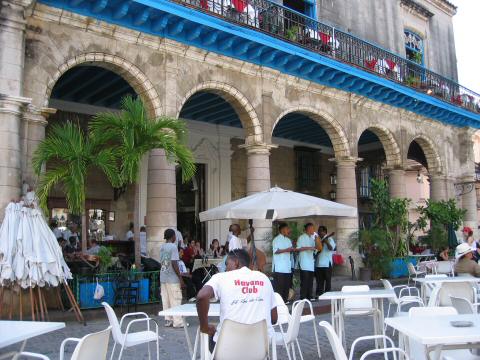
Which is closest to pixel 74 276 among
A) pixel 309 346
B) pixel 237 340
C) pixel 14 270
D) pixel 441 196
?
pixel 14 270

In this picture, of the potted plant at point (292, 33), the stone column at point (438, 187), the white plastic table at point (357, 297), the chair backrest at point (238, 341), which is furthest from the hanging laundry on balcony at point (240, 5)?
the stone column at point (438, 187)

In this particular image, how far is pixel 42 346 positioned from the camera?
253 inches

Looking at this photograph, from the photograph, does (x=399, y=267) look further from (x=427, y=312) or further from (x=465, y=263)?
(x=427, y=312)

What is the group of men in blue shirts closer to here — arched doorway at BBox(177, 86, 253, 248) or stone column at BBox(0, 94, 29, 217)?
stone column at BBox(0, 94, 29, 217)

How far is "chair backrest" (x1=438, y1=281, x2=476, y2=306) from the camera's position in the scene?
5.87m

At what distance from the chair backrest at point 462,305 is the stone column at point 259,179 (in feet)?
21.5

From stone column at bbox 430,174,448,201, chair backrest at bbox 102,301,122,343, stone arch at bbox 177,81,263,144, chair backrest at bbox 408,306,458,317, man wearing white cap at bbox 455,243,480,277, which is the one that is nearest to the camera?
chair backrest at bbox 408,306,458,317

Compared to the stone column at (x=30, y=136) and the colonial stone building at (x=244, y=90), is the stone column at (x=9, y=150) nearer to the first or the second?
the colonial stone building at (x=244, y=90)

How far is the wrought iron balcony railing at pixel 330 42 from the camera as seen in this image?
37.1 feet

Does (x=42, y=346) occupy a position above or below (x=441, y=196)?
below

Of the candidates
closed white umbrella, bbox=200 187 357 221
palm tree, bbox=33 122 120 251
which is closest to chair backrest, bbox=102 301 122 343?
closed white umbrella, bbox=200 187 357 221

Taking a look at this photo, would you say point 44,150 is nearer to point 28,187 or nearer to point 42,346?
point 28,187

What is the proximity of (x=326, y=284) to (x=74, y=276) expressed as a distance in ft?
16.0

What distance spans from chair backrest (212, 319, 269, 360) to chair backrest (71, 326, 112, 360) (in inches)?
29.3
